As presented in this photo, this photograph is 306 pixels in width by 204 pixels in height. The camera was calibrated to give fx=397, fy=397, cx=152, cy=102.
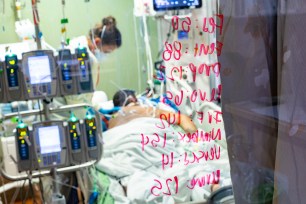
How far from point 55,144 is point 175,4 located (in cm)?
99

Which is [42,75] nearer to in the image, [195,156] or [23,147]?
[23,147]

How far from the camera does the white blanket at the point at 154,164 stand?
1.75 m

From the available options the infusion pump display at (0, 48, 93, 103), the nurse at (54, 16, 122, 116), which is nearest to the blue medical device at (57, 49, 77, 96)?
the infusion pump display at (0, 48, 93, 103)

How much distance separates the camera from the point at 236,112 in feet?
3.05

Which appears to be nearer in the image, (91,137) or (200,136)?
(200,136)

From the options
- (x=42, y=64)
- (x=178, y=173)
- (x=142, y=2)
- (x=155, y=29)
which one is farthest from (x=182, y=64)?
(x=155, y=29)

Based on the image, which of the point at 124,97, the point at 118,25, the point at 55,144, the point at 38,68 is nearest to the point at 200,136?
the point at 55,144

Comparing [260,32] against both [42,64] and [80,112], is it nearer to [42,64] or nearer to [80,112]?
[42,64]

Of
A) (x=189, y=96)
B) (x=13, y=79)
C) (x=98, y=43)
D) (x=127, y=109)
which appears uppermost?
(x=98, y=43)

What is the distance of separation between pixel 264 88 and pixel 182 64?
34.1 inches

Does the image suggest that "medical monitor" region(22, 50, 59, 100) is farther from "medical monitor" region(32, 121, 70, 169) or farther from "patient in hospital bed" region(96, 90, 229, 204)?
"patient in hospital bed" region(96, 90, 229, 204)

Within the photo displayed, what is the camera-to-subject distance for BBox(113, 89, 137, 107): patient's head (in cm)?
311

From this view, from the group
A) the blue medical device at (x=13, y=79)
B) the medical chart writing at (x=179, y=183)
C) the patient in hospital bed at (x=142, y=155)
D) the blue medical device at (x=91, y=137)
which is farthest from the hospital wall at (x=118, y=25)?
the medical chart writing at (x=179, y=183)

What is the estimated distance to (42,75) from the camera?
1.92 metres
